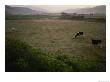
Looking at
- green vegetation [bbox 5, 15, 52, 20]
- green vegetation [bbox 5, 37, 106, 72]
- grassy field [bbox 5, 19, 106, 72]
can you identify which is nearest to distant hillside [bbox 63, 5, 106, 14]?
grassy field [bbox 5, 19, 106, 72]

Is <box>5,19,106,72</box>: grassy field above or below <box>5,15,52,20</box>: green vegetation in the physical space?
below

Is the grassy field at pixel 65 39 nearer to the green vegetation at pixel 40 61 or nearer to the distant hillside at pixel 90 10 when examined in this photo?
the green vegetation at pixel 40 61

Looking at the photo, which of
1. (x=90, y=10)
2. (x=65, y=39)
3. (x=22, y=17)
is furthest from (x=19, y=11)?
(x=90, y=10)

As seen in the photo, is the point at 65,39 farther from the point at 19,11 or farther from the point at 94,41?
the point at 19,11

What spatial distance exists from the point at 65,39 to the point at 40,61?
1.00 feet

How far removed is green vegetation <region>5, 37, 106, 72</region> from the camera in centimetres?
246

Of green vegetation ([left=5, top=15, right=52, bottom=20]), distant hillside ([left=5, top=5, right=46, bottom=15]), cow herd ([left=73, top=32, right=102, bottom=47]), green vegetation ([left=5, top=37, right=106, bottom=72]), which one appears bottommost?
green vegetation ([left=5, top=37, right=106, bottom=72])

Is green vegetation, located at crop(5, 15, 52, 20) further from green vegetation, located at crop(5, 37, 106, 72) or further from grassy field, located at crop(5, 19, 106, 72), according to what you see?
green vegetation, located at crop(5, 37, 106, 72)

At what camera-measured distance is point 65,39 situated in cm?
250

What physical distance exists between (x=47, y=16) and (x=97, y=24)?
0.47 meters

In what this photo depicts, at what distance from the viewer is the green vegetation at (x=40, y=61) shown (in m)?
2.46

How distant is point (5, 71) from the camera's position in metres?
2.46
